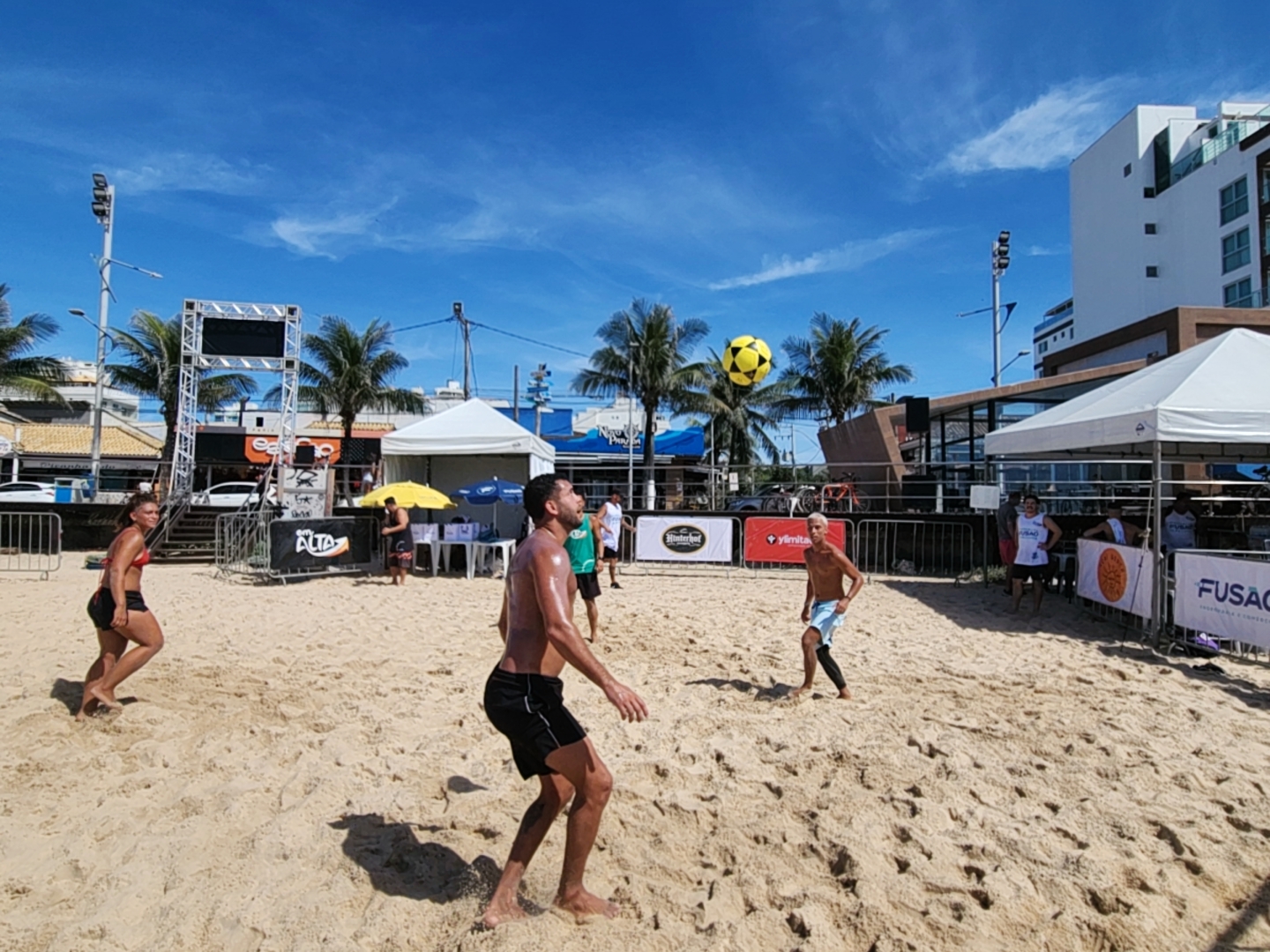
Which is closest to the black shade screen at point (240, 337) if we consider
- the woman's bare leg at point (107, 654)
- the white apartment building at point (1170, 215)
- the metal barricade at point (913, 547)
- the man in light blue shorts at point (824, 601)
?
the metal barricade at point (913, 547)

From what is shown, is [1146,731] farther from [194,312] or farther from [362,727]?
[194,312]

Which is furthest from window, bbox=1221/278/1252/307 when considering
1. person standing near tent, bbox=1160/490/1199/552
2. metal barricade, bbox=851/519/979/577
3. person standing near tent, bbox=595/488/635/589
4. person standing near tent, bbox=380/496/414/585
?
person standing near tent, bbox=380/496/414/585

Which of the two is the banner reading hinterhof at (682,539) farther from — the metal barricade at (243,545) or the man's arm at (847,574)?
the man's arm at (847,574)

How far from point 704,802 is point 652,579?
9284 mm

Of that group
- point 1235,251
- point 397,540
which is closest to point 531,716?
point 397,540

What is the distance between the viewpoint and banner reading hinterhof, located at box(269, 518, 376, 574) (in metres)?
12.3

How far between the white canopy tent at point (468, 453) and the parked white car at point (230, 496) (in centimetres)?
302

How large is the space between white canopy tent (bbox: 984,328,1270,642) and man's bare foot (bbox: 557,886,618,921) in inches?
278

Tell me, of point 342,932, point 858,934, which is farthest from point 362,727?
point 858,934

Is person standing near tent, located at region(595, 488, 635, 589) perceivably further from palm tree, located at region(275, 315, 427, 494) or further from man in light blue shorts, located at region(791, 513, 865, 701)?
palm tree, located at region(275, 315, 427, 494)

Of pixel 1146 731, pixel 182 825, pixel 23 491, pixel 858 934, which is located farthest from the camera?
pixel 23 491

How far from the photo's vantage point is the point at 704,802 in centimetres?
396

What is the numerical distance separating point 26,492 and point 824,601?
24.9 meters

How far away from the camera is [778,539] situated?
1380 centimetres
